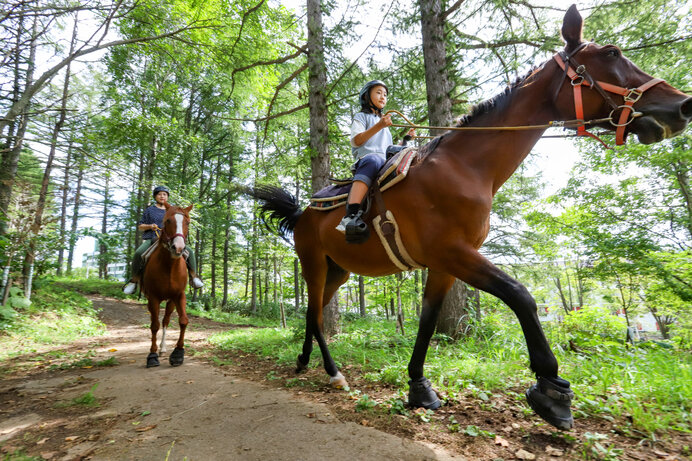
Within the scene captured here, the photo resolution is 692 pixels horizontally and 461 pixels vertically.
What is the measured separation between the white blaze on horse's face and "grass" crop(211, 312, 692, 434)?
8.44 ft

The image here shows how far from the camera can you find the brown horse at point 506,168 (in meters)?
2.03

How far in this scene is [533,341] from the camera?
6.72 ft

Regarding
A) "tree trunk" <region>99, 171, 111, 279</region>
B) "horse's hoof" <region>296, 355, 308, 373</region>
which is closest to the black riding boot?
"horse's hoof" <region>296, 355, 308, 373</region>

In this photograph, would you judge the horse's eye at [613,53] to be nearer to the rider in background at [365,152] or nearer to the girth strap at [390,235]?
the rider in background at [365,152]

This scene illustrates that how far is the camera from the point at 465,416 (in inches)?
97.8

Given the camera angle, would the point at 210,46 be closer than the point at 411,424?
No

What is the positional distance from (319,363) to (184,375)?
6.91 ft

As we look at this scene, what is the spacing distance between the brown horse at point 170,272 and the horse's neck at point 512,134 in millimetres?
4752

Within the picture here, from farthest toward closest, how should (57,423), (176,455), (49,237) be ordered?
(49,237), (57,423), (176,455)

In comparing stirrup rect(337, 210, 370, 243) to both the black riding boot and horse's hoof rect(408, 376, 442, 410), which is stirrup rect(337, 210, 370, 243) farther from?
horse's hoof rect(408, 376, 442, 410)

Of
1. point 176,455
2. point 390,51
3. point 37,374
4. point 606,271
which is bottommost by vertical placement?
point 37,374

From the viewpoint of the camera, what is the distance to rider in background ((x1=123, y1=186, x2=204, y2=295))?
→ 20.3 ft

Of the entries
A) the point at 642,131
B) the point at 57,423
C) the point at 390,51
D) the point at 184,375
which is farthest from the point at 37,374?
the point at 390,51

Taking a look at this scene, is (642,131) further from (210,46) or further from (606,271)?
(606,271)
